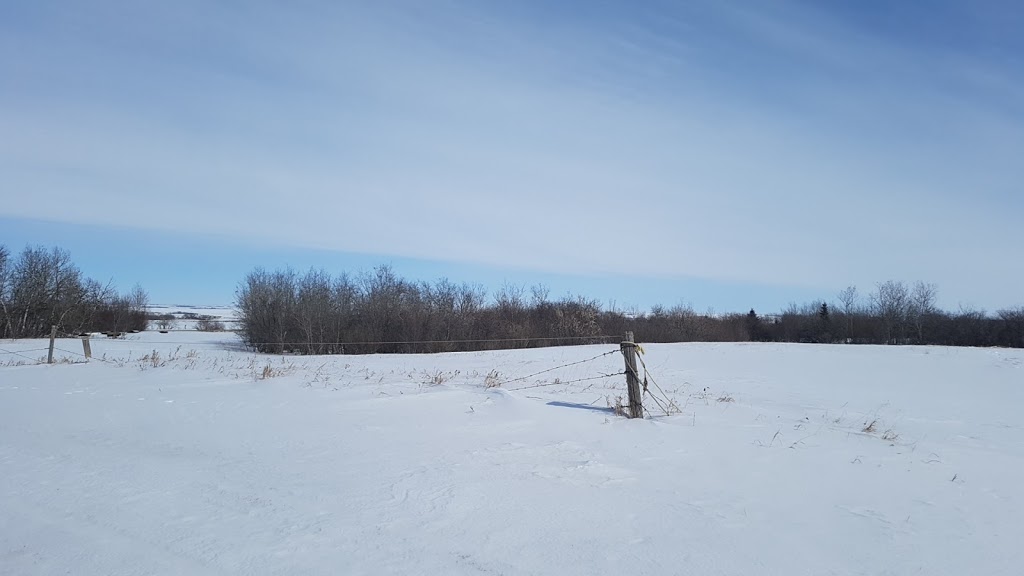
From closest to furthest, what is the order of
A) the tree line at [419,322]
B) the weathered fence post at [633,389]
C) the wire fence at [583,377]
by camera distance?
the weathered fence post at [633,389], the wire fence at [583,377], the tree line at [419,322]

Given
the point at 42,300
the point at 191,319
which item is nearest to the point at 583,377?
the point at 42,300

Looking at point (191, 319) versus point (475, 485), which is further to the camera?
point (191, 319)

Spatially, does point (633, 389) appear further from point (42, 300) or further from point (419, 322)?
point (42, 300)

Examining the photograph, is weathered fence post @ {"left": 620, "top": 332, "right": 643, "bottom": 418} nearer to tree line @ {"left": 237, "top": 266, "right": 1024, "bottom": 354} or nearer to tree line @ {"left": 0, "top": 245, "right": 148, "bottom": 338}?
tree line @ {"left": 237, "top": 266, "right": 1024, "bottom": 354}

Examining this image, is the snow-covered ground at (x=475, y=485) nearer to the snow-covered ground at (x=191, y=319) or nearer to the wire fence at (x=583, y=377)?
the wire fence at (x=583, y=377)

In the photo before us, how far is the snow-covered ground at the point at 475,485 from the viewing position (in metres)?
4.21

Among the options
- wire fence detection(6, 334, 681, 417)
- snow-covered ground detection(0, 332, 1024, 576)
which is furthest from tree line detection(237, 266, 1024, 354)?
snow-covered ground detection(0, 332, 1024, 576)

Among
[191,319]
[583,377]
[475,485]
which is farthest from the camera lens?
[191,319]

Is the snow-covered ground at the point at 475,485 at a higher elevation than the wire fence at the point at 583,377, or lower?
lower

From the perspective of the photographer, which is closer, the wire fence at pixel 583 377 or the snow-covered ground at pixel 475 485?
the snow-covered ground at pixel 475 485

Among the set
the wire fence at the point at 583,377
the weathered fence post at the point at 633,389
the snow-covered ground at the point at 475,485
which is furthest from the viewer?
the wire fence at the point at 583,377

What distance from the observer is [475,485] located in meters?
5.71

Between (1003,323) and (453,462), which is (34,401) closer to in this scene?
(453,462)

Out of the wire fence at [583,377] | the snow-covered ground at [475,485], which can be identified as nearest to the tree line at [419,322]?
the wire fence at [583,377]
